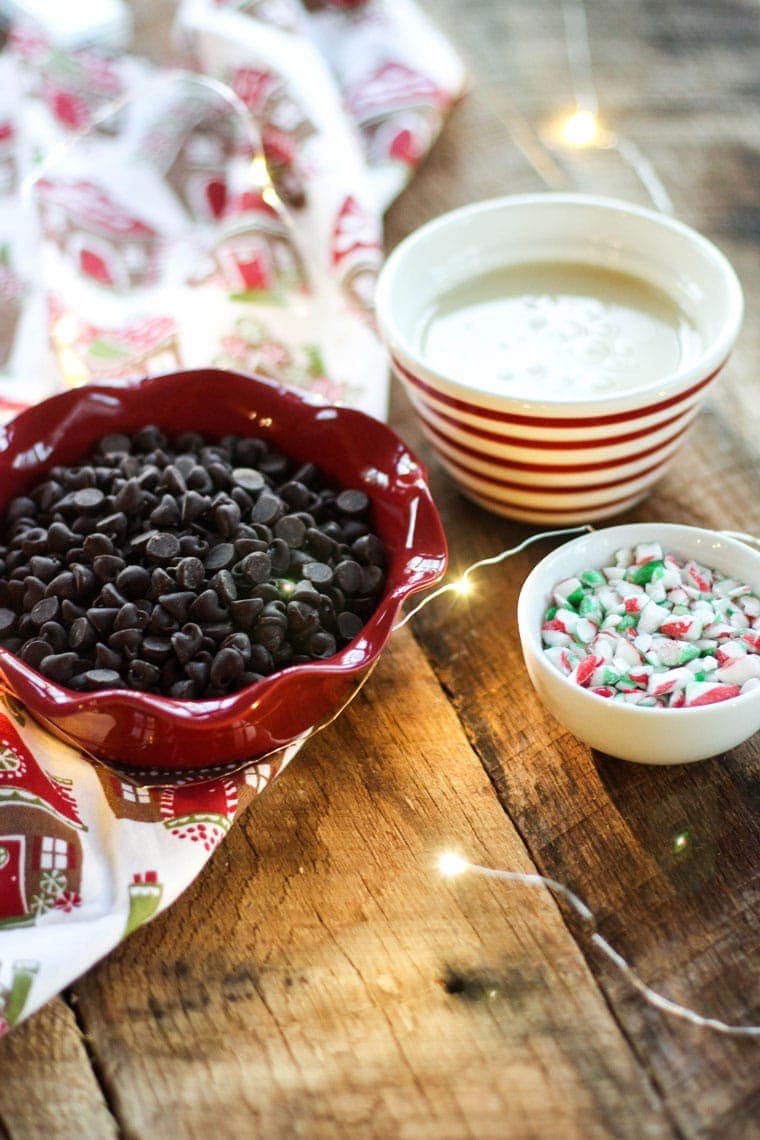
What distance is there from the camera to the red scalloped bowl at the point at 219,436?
0.94m

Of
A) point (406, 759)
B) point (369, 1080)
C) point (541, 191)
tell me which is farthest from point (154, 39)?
point (369, 1080)

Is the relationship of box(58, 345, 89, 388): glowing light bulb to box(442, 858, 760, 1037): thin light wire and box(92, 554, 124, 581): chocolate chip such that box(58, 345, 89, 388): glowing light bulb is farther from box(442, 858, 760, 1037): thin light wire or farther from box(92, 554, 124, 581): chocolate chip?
box(442, 858, 760, 1037): thin light wire

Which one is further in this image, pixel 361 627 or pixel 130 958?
pixel 361 627

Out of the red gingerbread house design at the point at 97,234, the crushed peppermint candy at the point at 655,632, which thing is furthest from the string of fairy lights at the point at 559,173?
the red gingerbread house design at the point at 97,234

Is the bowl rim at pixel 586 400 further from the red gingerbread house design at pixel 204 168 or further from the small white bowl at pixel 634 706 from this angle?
the red gingerbread house design at pixel 204 168

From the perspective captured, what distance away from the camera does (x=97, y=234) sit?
155 centimetres

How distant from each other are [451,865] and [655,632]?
0.27m

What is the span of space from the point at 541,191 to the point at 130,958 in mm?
1237

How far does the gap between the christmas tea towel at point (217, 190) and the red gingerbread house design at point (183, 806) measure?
1.77 feet

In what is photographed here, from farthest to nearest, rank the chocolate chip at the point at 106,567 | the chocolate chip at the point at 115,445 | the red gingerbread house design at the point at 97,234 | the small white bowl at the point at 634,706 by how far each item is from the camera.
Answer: the red gingerbread house design at the point at 97,234 → the chocolate chip at the point at 115,445 → the chocolate chip at the point at 106,567 → the small white bowl at the point at 634,706

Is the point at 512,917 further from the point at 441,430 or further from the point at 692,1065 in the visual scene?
the point at 441,430

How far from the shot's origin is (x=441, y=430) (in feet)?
4.00

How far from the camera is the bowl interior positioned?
126 centimetres

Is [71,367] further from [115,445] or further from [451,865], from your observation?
[451,865]
